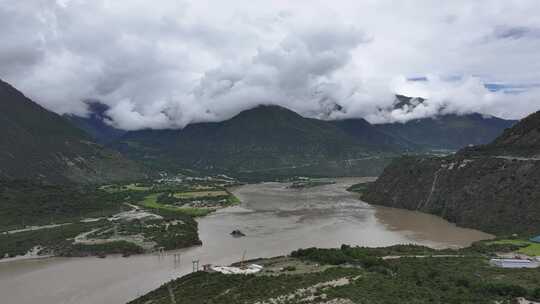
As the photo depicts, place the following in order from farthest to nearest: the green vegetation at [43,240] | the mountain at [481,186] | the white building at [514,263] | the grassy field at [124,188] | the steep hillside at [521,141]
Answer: the grassy field at [124,188] → the steep hillside at [521,141] → the mountain at [481,186] → the green vegetation at [43,240] → the white building at [514,263]

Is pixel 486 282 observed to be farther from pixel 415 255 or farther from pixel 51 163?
pixel 51 163

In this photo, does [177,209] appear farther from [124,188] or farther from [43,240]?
[124,188]

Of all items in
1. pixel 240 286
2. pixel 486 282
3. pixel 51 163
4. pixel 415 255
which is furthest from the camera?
pixel 51 163

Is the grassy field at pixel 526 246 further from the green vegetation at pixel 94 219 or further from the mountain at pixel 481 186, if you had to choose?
the green vegetation at pixel 94 219

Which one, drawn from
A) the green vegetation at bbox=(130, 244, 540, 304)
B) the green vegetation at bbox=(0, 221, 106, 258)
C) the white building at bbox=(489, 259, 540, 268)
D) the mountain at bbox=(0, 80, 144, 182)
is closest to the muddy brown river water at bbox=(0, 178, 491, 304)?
the green vegetation at bbox=(0, 221, 106, 258)

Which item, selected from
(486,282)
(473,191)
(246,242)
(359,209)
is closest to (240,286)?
(486,282)

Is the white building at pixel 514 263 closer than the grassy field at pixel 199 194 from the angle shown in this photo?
Yes

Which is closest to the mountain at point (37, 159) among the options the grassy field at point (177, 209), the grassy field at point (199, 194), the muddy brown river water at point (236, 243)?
the grassy field at point (199, 194)

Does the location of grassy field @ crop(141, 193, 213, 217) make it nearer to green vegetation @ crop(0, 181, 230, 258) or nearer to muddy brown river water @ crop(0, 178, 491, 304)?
green vegetation @ crop(0, 181, 230, 258)
